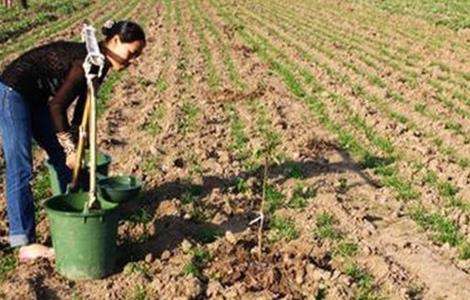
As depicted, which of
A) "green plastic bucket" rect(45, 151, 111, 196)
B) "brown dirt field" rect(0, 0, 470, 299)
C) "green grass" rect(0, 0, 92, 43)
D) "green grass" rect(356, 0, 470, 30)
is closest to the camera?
"brown dirt field" rect(0, 0, 470, 299)

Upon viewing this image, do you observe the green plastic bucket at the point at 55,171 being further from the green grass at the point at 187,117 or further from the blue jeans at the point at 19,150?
the green grass at the point at 187,117

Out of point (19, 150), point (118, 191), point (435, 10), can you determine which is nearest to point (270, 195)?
point (118, 191)

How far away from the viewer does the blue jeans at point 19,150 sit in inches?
211

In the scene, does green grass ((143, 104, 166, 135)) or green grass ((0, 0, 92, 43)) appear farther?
green grass ((0, 0, 92, 43))

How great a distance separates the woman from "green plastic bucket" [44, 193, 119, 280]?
0.93 ft

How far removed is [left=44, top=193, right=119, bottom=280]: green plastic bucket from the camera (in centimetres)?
521

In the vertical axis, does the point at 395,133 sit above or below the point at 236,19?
above

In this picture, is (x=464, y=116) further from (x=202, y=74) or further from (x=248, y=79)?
(x=202, y=74)

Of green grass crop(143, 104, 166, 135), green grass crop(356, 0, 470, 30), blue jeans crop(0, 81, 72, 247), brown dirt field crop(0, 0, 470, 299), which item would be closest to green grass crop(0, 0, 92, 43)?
brown dirt field crop(0, 0, 470, 299)

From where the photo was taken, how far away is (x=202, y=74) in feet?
46.4

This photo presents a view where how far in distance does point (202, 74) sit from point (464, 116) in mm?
5249

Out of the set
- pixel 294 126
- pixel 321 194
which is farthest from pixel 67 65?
pixel 294 126

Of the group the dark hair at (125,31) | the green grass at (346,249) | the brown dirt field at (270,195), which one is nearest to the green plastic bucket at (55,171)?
the brown dirt field at (270,195)

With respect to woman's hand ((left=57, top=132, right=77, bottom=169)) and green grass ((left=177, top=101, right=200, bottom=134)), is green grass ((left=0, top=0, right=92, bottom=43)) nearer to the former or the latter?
green grass ((left=177, top=101, right=200, bottom=134))
